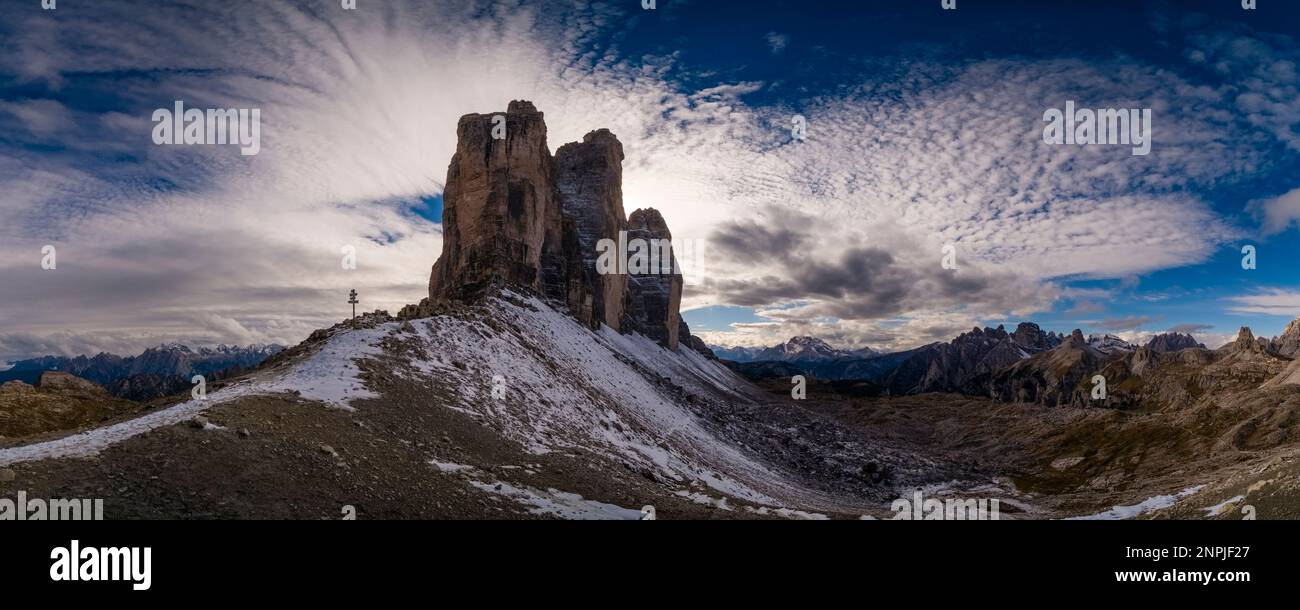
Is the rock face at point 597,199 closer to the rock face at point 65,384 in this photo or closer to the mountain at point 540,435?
the mountain at point 540,435

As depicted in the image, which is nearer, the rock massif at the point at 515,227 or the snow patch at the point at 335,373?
the snow patch at the point at 335,373

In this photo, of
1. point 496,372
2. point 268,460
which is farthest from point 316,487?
point 496,372

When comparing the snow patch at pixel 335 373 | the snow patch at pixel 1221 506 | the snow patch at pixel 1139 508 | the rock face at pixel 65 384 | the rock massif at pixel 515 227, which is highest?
the rock massif at pixel 515 227

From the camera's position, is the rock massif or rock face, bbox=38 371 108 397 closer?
the rock massif

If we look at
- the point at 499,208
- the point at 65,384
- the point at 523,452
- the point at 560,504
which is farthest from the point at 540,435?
the point at 65,384

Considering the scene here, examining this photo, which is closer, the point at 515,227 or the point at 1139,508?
the point at 1139,508

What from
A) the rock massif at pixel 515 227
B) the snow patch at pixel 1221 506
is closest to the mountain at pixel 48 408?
the rock massif at pixel 515 227

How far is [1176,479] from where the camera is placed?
54.6 m

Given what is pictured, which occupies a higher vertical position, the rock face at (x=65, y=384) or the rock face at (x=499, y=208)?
the rock face at (x=499, y=208)

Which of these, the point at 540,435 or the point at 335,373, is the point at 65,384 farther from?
the point at 540,435

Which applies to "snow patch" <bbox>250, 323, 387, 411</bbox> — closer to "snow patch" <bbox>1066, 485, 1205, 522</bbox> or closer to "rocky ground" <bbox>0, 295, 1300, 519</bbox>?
"rocky ground" <bbox>0, 295, 1300, 519</bbox>

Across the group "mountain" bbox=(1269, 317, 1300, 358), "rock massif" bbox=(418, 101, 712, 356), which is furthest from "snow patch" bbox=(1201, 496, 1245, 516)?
"mountain" bbox=(1269, 317, 1300, 358)

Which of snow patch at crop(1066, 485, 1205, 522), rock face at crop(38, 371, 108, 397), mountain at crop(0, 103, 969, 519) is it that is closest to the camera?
mountain at crop(0, 103, 969, 519)
